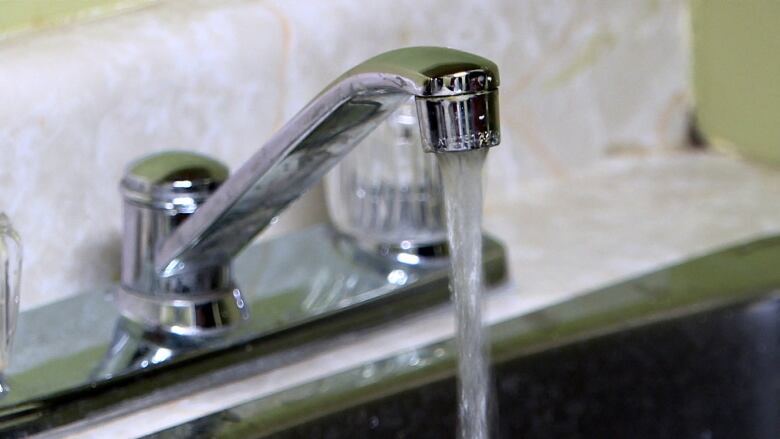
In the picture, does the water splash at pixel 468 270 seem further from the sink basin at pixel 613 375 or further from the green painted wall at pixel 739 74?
the green painted wall at pixel 739 74

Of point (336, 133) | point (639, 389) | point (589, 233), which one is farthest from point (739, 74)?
point (336, 133)

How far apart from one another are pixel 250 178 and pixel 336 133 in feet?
0.12

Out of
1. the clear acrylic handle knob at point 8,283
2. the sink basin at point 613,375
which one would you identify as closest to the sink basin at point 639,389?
the sink basin at point 613,375

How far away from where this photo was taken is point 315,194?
64cm

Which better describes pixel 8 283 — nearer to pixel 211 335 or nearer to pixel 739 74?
pixel 211 335

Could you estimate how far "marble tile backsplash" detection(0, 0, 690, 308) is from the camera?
542 millimetres

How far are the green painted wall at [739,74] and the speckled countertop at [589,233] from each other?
2 cm

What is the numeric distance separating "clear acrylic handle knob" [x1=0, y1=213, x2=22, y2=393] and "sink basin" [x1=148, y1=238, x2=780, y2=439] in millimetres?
86

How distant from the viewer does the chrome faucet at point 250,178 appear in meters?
0.39

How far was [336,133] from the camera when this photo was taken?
1.48ft

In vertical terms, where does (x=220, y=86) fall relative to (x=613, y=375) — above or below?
above

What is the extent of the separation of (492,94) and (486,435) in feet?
0.50

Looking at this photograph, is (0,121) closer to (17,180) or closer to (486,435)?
(17,180)

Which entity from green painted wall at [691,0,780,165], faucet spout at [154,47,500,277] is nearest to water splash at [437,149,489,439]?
faucet spout at [154,47,500,277]
